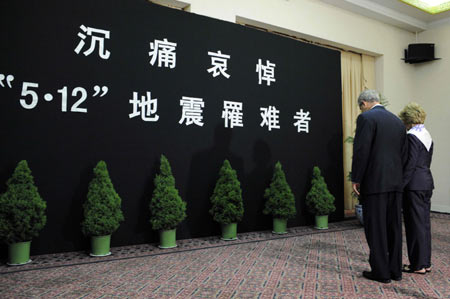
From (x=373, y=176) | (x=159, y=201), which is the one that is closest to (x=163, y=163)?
(x=159, y=201)

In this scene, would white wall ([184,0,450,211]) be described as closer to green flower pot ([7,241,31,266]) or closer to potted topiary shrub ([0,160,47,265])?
potted topiary shrub ([0,160,47,265])

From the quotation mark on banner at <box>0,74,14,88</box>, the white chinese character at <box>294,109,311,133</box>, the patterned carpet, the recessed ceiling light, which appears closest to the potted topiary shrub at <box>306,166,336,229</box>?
the white chinese character at <box>294,109,311,133</box>

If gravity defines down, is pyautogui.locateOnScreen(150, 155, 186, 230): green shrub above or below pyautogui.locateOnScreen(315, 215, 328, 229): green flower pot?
above

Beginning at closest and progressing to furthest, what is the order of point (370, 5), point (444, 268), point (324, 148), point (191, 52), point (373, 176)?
point (373, 176) → point (444, 268) → point (191, 52) → point (324, 148) → point (370, 5)

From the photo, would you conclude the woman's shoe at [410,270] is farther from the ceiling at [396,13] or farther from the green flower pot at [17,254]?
the ceiling at [396,13]

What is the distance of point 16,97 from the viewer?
3535 millimetres

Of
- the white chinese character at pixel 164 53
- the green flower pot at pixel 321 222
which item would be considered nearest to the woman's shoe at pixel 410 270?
the green flower pot at pixel 321 222

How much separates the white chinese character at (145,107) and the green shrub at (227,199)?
1111mm

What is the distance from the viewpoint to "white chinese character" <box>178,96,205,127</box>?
4.48 meters

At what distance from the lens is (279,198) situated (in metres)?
4.81

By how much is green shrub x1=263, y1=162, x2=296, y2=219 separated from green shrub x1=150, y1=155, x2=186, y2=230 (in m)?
1.32

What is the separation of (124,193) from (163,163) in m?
Result: 0.56

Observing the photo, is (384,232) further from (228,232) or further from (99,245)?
(99,245)

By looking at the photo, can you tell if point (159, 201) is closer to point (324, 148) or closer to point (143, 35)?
point (143, 35)
